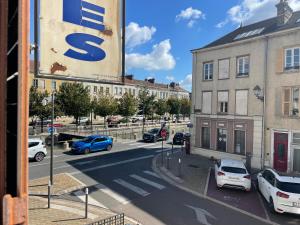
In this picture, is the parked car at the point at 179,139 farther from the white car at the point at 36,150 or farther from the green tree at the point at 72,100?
the white car at the point at 36,150

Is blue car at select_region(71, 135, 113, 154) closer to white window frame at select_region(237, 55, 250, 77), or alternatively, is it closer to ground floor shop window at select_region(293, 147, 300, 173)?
white window frame at select_region(237, 55, 250, 77)

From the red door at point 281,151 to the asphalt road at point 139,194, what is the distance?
324 inches

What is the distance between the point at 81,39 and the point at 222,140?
18840 mm

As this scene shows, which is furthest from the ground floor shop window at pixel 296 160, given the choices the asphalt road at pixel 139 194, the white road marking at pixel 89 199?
the white road marking at pixel 89 199

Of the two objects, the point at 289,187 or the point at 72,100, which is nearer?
the point at 289,187

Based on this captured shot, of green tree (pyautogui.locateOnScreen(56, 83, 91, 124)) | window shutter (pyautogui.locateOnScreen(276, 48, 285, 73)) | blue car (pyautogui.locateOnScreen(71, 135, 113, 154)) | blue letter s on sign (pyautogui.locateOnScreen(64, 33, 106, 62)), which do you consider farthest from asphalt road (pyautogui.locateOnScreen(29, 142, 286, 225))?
green tree (pyautogui.locateOnScreen(56, 83, 91, 124))

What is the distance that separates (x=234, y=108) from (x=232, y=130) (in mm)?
1704

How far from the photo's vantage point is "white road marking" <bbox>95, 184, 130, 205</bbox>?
11.7 m

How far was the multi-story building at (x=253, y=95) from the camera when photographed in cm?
1747

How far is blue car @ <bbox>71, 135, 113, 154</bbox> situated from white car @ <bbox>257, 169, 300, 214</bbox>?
1530 centimetres

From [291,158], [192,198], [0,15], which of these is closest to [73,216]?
[192,198]

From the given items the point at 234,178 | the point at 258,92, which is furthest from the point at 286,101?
the point at 234,178

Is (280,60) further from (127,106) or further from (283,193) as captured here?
(127,106)

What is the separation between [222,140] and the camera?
21.5 m
